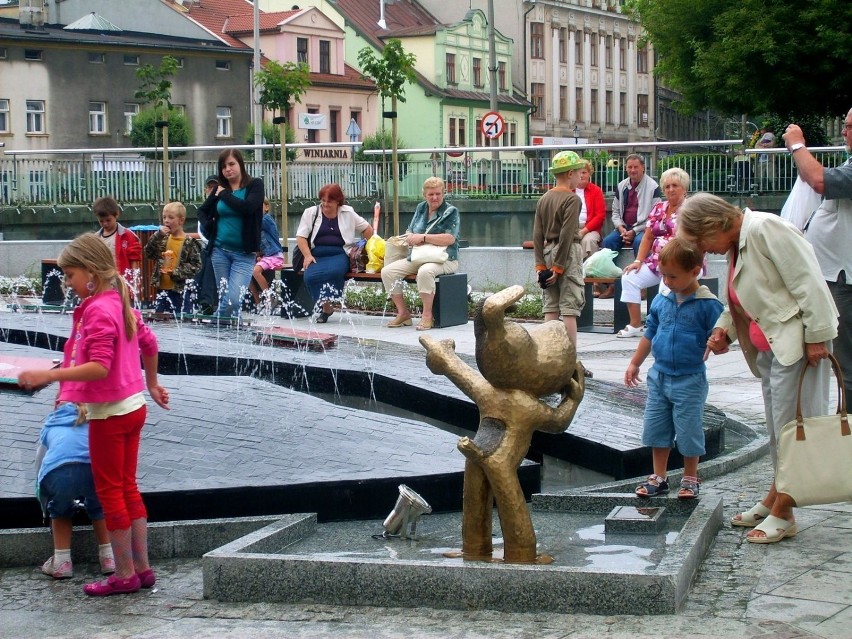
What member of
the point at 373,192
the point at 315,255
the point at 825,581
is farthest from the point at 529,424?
the point at 373,192

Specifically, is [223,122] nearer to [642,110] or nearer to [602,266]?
[642,110]

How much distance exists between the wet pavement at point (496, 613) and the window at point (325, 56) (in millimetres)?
68728

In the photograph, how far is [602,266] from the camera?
48.4ft

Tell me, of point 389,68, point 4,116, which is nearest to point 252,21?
point 4,116

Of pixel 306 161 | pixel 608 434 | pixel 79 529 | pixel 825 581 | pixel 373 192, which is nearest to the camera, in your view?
pixel 825 581

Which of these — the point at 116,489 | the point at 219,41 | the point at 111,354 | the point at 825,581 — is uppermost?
the point at 219,41

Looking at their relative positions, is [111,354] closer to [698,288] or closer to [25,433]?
[25,433]

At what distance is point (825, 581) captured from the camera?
495 cm

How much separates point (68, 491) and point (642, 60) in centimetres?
9307

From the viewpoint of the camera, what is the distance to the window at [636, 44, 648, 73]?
309 ft

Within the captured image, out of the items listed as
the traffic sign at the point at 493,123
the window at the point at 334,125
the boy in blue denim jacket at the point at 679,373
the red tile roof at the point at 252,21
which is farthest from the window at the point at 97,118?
the boy in blue denim jacket at the point at 679,373

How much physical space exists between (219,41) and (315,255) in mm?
49697

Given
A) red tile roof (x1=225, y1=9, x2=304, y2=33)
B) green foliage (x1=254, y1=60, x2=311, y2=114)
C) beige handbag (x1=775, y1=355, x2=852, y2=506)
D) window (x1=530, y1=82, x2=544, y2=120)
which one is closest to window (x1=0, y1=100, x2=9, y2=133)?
red tile roof (x1=225, y1=9, x2=304, y2=33)

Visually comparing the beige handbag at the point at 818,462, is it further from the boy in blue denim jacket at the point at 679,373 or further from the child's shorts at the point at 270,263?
the child's shorts at the point at 270,263
